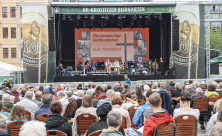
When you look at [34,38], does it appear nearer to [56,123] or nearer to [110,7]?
[110,7]

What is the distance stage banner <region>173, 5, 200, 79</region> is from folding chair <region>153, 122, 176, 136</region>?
45.8ft

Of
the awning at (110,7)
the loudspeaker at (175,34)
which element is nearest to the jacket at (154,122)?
the awning at (110,7)

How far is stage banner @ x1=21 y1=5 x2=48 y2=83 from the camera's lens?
1592cm

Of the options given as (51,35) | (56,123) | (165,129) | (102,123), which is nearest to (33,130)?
(56,123)

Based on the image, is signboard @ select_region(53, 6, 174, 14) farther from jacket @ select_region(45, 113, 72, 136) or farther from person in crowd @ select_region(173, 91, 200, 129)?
jacket @ select_region(45, 113, 72, 136)

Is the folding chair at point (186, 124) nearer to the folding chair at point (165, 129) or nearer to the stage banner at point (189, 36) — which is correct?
the folding chair at point (165, 129)

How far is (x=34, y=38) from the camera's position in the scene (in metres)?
16.0

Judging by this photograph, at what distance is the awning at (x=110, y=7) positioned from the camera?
15355mm

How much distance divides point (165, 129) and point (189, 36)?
14443mm

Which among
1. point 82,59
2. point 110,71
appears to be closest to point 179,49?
point 110,71

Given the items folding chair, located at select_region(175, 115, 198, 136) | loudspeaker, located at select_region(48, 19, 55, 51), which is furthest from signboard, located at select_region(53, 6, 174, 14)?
folding chair, located at select_region(175, 115, 198, 136)

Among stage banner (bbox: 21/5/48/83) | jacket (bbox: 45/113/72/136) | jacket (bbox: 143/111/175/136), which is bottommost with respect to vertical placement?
jacket (bbox: 45/113/72/136)

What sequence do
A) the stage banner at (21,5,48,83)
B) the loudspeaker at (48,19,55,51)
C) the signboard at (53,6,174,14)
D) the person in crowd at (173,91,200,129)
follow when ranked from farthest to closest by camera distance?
the stage banner at (21,5,48,83), the loudspeaker at (48,19,55,51), the signboard at (53,6,174,14), the person in crowd at (173,91,200,129)

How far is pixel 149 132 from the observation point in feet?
9.57
